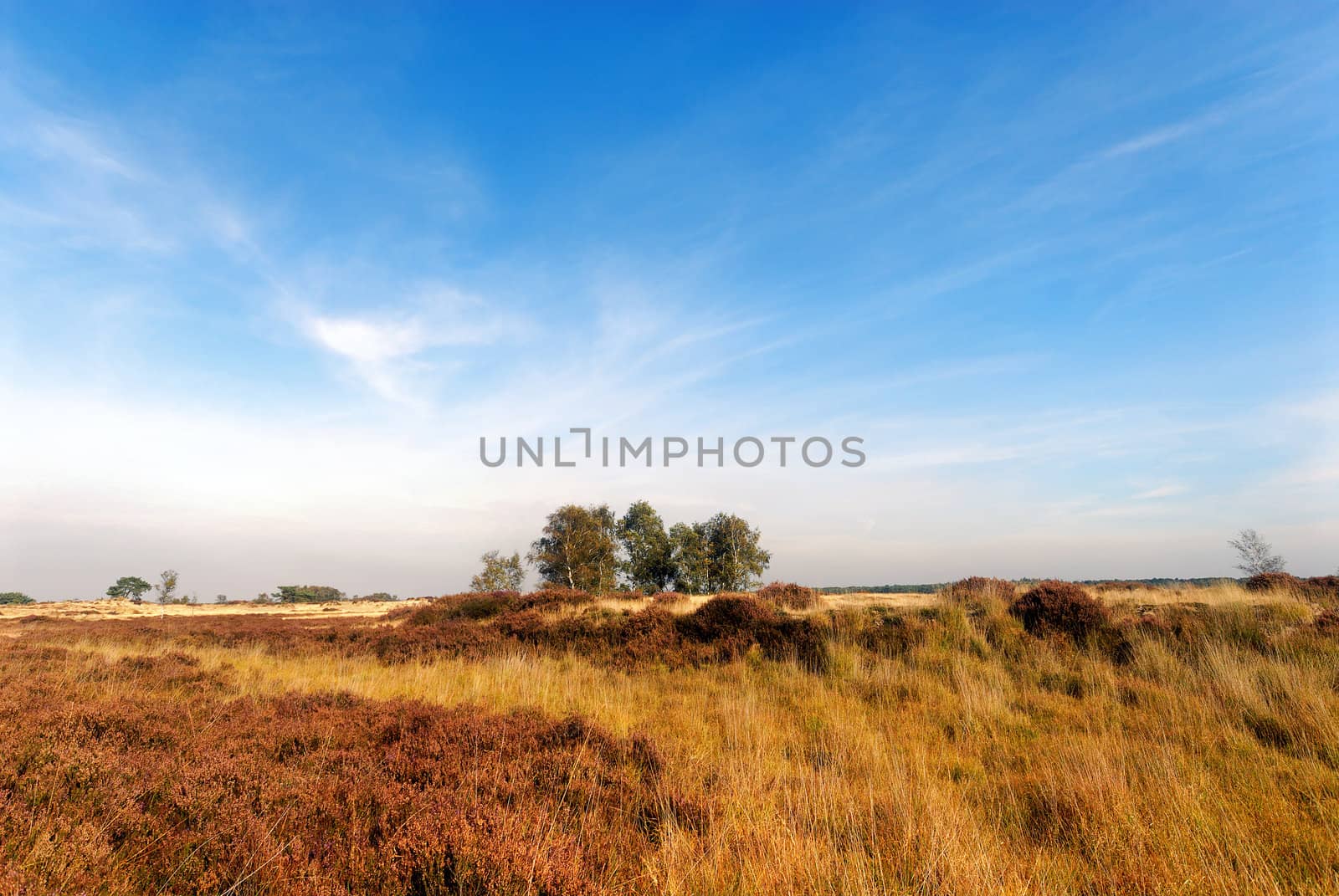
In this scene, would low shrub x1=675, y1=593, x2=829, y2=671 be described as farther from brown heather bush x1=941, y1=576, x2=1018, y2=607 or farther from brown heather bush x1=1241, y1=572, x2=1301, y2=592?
brown heather bush x1=1241, y1=572, x2=1301, y2=592

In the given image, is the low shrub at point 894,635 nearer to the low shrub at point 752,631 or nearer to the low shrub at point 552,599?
the low shrub at point 752,631

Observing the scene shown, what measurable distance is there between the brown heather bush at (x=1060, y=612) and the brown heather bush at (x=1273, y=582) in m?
5.71

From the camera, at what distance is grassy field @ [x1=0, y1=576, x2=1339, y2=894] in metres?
3.48

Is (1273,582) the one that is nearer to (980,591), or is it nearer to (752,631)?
(980,591)

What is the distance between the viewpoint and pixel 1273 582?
47.5 feet

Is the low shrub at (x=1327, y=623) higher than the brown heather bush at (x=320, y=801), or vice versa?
the low shrub at (x=1327, y=623)

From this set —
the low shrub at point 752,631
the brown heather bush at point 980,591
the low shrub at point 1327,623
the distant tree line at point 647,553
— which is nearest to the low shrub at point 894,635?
the low shrub at point 752,631

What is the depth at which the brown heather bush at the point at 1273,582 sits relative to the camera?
45.4 ft

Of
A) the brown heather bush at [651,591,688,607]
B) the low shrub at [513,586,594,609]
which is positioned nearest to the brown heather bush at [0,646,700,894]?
the brown heather bush at [651,591,688,607]

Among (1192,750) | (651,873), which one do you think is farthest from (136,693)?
(1192,750)

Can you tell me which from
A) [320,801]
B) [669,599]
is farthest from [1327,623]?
[320,801]

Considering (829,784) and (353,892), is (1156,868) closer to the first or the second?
(829,784)

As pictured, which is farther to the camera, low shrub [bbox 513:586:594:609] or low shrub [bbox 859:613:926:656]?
low shrub [bbox 513:586:594:609]

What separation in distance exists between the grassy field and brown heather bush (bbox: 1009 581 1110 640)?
0.74ft
